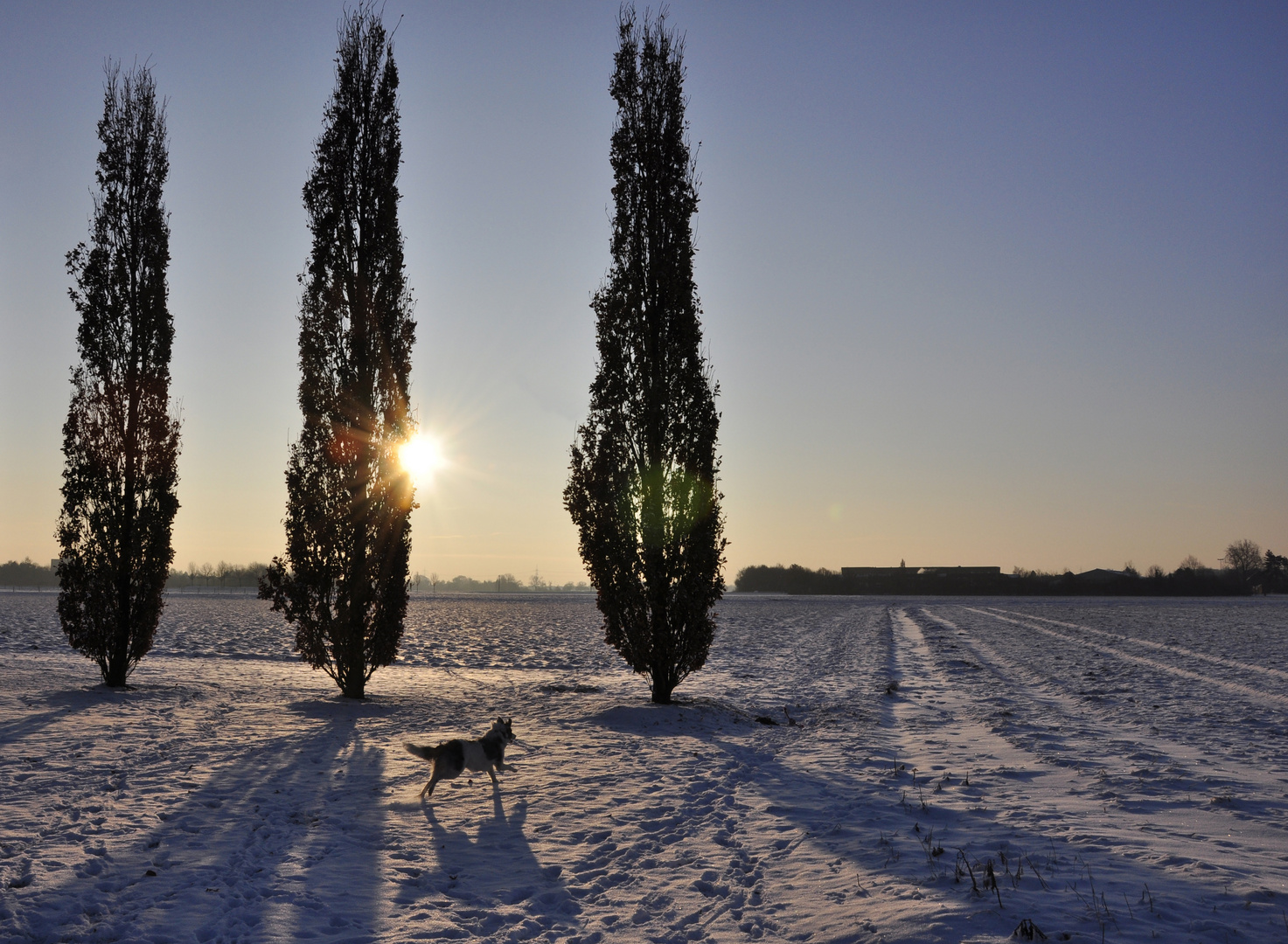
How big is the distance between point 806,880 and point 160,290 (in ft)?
66.2

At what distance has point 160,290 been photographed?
1931 cm

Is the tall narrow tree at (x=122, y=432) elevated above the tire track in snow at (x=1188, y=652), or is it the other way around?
the tall narrow tree at (x=122, y=432)

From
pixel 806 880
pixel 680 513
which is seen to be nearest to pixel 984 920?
pixel 806 880

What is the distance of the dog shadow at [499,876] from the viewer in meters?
6.07

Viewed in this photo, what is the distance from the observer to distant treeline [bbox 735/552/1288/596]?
12750 centimetres

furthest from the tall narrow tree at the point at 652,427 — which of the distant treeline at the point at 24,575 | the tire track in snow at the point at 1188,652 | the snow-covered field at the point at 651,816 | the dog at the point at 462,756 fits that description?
the distant treeline at the point at 24,575

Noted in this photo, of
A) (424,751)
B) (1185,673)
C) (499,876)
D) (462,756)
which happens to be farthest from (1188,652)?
(499,876)

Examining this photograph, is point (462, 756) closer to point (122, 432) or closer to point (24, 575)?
point (122, 432)

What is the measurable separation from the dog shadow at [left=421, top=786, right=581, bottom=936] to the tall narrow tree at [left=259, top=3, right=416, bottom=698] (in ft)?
31.2

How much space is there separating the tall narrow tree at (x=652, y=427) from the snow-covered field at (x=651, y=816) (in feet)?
6.17

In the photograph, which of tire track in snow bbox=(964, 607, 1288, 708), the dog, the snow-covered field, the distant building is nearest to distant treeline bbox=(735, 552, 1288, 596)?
the distant building

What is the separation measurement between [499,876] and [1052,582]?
474 feet

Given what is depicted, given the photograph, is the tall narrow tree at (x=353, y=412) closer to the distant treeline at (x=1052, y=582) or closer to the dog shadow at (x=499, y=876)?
the dog shadow at (x=499, y=876)

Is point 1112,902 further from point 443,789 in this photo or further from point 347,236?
point 347,236
